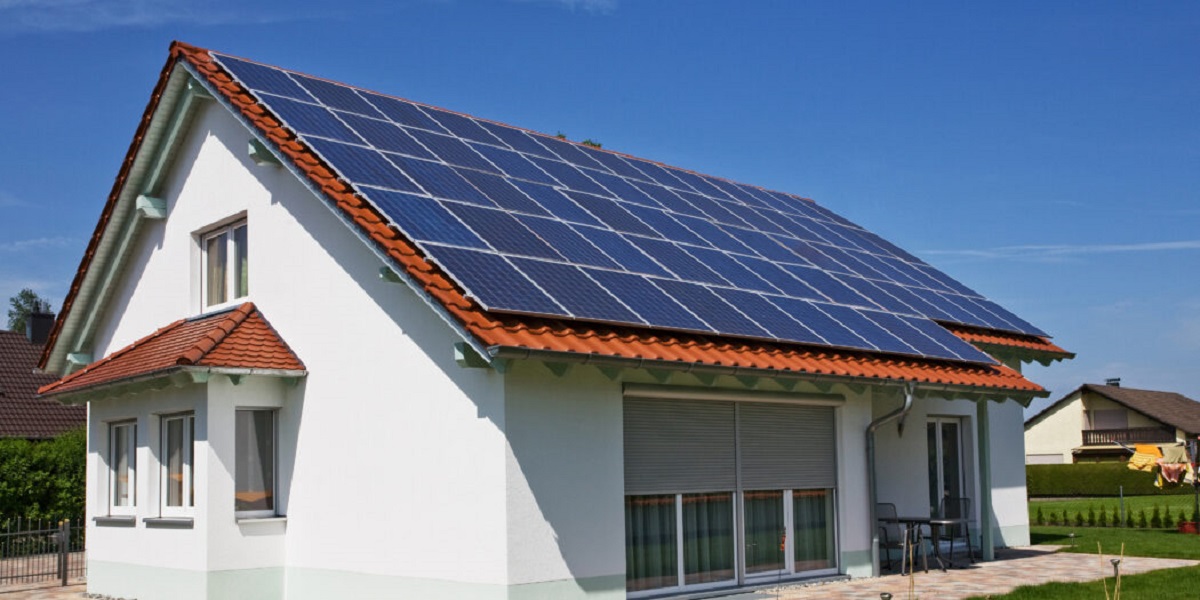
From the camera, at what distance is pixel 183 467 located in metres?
15.8

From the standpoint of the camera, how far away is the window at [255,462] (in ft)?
48.8

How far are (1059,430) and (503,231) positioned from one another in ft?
204

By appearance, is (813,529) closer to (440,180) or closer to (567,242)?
(567,242)

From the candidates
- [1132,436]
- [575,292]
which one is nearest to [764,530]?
[575,292]

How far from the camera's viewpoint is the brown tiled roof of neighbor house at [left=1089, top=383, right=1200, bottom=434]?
64.7 meters

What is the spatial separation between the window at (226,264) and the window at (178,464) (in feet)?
6.21

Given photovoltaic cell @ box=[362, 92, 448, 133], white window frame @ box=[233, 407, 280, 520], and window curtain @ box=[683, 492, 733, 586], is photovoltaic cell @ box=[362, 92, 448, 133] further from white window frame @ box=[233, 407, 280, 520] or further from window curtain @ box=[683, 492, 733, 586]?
window curtain @ box=[683, 492, 733, 586]

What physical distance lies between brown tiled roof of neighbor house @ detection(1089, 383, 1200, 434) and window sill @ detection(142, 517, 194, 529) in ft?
197

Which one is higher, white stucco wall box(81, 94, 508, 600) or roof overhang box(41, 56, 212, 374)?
roof overhang box(41, 56, 212, 374)

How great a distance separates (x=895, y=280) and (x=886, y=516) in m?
4.72

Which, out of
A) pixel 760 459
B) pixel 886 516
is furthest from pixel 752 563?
pixel 886 516

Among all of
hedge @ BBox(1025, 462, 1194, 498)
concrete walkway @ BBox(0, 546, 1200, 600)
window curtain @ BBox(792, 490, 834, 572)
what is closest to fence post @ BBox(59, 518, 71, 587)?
concrete walkway @ BBox(0, 546, 1200, 600)

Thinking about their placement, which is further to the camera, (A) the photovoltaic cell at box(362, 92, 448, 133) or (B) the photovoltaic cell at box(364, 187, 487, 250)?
(A) the photovoltaic cell at box(362, 92, 448, 133)

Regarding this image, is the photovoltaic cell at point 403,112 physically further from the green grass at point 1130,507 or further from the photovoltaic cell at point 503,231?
the green grass at point 1130,507
